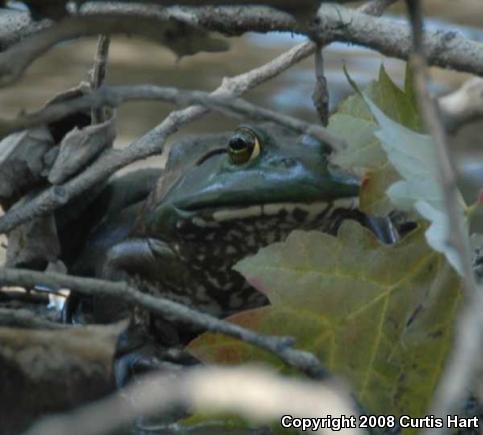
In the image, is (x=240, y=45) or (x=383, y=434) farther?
(x=240, y=45)

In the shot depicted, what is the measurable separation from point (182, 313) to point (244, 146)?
67 cm

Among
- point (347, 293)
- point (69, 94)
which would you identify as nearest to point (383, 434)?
point (347, 293)

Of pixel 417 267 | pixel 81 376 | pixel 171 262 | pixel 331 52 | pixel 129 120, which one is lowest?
pixel 81 376

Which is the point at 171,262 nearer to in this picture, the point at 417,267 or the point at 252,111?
the point at 417,267

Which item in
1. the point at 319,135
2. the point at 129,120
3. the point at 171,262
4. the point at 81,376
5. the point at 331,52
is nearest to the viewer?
the point at 319,135

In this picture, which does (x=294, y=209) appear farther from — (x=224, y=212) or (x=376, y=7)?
(x=376, y=7)

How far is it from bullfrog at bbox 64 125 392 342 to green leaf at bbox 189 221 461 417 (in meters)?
0.33

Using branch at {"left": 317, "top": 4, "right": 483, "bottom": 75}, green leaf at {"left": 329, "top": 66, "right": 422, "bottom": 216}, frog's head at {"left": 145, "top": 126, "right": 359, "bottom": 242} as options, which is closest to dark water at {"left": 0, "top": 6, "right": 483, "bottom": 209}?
frog's head at {"left": 145, "top": 126, "right": 359, "bottom": 242}

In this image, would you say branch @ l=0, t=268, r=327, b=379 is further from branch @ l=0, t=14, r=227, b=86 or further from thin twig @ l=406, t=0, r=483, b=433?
thin twig @ l=406, t=0, r=483, b=433

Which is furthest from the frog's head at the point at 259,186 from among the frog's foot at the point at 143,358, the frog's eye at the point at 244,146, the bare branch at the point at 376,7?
the bare branch at the point at 376,7

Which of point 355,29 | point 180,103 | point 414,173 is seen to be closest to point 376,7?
point 355,29

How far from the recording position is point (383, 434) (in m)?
1.67

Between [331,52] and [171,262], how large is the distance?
229 centimetres

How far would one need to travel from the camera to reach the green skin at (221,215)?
196 centimetres
